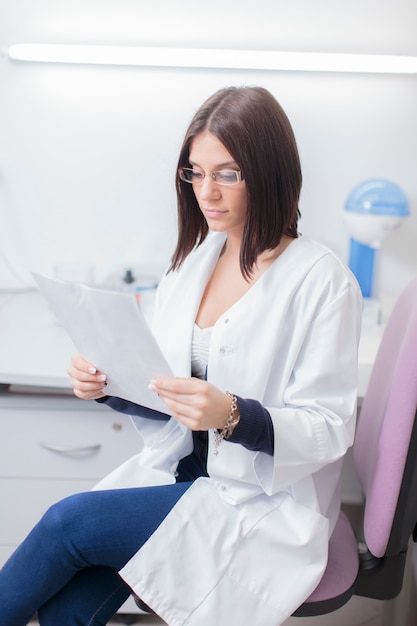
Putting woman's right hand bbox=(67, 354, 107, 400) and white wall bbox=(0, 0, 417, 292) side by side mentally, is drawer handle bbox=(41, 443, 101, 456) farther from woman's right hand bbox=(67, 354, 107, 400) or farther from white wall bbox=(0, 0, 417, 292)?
white wall bbox=(0, 0, 417, 292)

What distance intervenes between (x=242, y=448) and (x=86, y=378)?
0.27 meters

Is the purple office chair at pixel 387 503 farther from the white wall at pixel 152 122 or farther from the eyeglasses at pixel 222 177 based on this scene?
the white wall at pixel 152 122

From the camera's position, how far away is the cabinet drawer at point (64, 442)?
1.45m

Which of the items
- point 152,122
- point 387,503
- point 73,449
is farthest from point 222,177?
point 152,122

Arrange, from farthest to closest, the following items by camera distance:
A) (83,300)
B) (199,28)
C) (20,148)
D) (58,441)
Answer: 1. (20,148)
2. (199,28)
3. (58,441)
4. (83,300)

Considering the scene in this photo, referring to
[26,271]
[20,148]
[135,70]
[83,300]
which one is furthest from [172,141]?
[83,300]

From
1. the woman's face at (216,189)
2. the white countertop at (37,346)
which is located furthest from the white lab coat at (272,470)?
the white countertop at (37,346)

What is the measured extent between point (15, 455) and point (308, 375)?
0.73m

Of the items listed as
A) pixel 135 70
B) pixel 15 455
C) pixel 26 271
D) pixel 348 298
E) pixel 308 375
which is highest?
pixel 135 70

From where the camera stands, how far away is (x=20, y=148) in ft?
6.08

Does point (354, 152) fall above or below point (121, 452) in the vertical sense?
above

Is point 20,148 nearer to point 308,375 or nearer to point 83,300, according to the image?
point 83,300

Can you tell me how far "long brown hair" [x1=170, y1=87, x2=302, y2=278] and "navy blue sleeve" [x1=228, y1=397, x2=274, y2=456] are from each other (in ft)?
0.82

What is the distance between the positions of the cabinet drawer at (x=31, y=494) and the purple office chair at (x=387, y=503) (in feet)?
1.93
